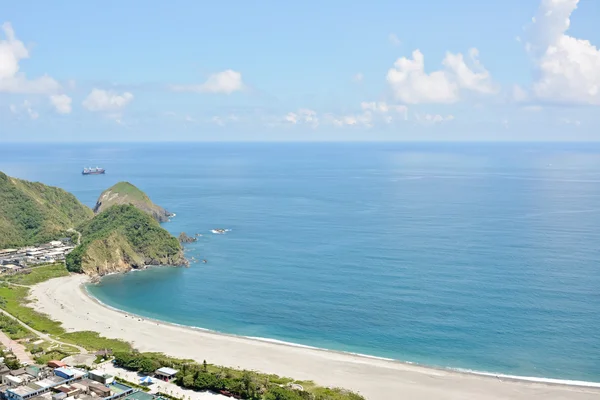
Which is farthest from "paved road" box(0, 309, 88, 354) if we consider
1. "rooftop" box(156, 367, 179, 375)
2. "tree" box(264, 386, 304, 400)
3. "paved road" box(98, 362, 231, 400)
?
"tree" box(264, 386, 304, 400)

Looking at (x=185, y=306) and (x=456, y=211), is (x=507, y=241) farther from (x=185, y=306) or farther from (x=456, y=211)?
(x=185, y=306)

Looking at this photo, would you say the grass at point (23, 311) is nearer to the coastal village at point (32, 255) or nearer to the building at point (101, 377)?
the coastal village at point (32, 255)

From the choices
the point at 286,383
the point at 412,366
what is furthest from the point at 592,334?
the point at 286,383

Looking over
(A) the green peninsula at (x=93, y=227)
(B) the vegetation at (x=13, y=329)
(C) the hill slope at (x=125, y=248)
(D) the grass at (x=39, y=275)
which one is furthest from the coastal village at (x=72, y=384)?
(A) the green peninsula at (x=93, y=227)

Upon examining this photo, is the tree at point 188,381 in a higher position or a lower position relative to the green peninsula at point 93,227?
lower

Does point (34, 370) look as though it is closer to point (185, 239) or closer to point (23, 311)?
point (23, 311)

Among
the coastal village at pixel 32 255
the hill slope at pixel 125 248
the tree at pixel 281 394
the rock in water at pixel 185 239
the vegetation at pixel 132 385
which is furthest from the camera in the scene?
the rock in water at pixel 185 239
